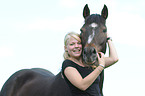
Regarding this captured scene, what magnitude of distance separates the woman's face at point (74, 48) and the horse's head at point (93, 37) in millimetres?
95

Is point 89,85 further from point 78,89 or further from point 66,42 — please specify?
point 66,42

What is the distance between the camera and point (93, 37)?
4160 mm

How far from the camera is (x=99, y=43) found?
13.9ft

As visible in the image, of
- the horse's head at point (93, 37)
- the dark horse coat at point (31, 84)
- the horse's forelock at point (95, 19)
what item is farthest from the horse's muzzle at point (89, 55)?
the dark horse coat at point (31, 84)

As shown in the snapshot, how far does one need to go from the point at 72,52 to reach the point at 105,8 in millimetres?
1664

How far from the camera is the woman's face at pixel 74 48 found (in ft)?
12.6

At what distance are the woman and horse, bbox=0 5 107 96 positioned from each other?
0.53ft

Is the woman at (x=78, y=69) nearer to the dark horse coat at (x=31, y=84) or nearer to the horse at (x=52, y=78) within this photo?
the horse at (x=52, y=78)

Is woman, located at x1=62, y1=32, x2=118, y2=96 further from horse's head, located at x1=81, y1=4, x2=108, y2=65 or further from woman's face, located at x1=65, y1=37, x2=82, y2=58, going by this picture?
horse's head, located at x1=81, y1=4, x2=108, y2=65

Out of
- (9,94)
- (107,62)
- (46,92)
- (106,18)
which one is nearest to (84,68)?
(107,62)

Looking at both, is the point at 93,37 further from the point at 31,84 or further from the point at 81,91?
the point at 31,84

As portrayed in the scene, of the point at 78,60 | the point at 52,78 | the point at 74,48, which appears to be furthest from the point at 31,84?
the point at 74,48

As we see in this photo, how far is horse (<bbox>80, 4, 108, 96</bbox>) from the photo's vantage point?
3859 millimetres

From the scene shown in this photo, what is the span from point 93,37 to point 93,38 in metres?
0.03
